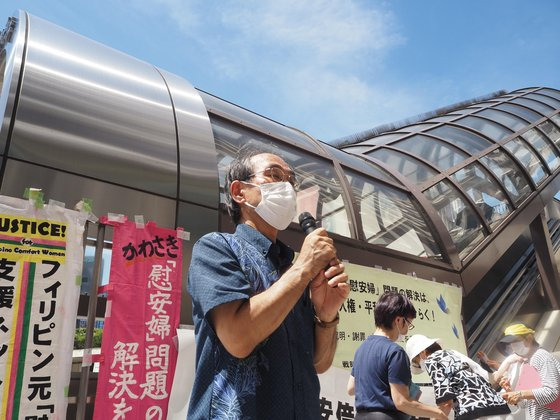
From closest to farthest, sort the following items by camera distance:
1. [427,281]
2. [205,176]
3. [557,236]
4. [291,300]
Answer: [291,300], [205,176], [427,281], [557,236]

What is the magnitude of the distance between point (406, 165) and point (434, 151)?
119 centimetres

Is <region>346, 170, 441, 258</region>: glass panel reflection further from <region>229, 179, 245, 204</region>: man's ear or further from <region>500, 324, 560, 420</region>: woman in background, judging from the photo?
<region>229, 179, 245, 204</region>: man's ear

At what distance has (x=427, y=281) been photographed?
5.39m

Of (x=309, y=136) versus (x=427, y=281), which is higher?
(x=309, y=136)

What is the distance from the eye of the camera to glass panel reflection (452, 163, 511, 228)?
26.0 ft

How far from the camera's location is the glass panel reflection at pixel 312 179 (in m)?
4.11

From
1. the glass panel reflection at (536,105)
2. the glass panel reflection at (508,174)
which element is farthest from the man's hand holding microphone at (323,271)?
the glass panel reflection at (536,105)

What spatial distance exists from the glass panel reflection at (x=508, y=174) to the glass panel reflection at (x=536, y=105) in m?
6.56

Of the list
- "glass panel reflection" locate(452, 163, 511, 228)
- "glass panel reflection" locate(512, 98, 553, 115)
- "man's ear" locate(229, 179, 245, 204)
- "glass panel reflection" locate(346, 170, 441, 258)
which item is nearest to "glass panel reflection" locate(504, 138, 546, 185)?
"glass panel reflection" locate(452, 163, 511, 228)

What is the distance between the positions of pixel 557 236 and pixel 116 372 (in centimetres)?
1264

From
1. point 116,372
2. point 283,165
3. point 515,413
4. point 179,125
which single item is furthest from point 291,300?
point 515,413

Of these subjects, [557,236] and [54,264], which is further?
[557,236]

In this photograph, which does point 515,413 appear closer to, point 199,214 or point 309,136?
point 199,214

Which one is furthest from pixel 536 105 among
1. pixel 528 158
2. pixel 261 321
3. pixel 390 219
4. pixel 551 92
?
pixel 261 321
